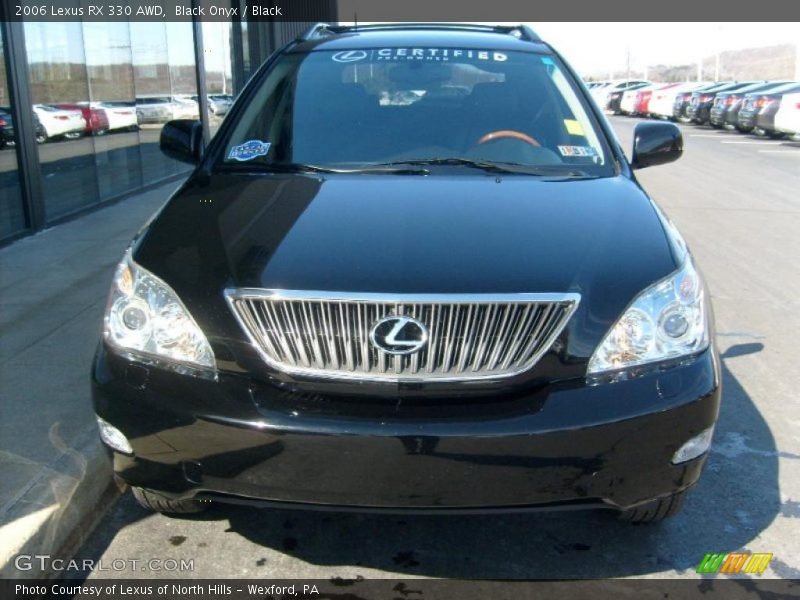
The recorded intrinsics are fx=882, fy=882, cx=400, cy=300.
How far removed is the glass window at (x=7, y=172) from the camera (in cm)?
769

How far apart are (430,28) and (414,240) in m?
2.50

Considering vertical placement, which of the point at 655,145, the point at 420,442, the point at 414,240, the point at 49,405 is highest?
the point at 655,145

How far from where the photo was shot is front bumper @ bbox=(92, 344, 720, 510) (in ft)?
8.08

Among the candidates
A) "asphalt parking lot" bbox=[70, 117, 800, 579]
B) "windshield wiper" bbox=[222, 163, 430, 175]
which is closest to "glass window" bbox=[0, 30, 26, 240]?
"windshield wiper" bbox=[222, 163, 430, 175]

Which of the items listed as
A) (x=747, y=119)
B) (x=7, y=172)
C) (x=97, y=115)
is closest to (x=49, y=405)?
(x=7, y=172)

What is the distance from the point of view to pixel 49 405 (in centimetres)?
391

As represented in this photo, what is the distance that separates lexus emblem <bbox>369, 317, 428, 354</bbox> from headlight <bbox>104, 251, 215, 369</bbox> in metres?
0.51

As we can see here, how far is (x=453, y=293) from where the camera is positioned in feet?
8.40

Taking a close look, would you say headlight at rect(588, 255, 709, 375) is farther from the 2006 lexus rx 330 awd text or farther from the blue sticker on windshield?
the blue sticker on windshield

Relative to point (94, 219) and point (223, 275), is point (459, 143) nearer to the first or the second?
point (223, 275)

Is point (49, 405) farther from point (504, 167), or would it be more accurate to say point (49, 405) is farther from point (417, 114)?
point (504, 167)

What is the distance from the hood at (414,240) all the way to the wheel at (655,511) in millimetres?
693

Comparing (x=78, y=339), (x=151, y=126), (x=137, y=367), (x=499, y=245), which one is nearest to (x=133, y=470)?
(x=137, y=367)

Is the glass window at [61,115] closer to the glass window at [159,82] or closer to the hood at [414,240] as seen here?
the glass window at [159,82]
